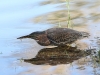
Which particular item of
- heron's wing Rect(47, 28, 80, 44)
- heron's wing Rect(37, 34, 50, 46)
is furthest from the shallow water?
heron's wing Rect(47, 28, 80, 44)

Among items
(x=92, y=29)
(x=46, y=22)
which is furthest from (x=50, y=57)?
(x=46, y=22)

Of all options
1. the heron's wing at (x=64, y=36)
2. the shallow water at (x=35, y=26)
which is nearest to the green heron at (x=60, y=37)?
the heron's wing at (x=64, y=36)

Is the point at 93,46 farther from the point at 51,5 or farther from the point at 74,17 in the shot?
the point at 51,5

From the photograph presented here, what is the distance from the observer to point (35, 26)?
8.18 metres

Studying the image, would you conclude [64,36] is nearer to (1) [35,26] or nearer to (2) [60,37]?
(2) [60,37]

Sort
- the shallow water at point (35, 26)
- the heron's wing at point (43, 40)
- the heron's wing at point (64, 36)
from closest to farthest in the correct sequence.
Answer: the shallow water at point (35, 26) → the heron's wing at point (64, 36) → the heron's wing at point (43, 40)

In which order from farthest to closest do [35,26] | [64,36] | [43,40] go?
1. [35,26]
2. [43,40]
3. [64,36]

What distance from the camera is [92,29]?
7.35 m

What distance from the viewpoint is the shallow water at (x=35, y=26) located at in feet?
17.3

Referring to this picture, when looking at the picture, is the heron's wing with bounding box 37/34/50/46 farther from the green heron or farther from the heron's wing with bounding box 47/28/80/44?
Answer: the heron's wing with bounding box 47/28/80/44

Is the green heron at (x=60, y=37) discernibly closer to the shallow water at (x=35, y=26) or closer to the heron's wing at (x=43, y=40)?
the heron's wing at (x=43, y=40)

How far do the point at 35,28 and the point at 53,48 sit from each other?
1.73m

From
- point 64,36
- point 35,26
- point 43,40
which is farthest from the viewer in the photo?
Result: point 35,26

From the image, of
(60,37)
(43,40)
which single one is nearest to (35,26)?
(43,40)
